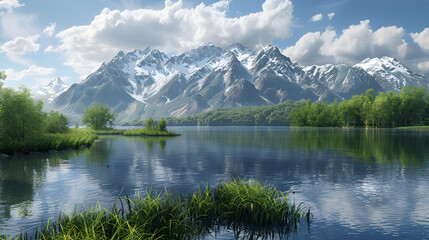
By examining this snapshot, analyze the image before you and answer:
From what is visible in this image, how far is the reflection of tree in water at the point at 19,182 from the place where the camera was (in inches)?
917

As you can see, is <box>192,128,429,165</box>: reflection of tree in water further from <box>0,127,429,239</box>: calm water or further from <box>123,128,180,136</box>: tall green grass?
<box>123,128,180,136</box>: tall green grass

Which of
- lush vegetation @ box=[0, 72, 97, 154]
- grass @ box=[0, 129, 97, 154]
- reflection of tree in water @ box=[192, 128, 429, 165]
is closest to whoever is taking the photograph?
reflection of tree in water @ box=[192, 128, 429, 165]

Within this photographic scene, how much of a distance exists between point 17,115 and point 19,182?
34.4 metres

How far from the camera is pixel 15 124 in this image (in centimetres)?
6206

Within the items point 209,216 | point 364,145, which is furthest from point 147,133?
point 209,216

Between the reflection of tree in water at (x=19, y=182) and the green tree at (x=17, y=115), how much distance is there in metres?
12.0

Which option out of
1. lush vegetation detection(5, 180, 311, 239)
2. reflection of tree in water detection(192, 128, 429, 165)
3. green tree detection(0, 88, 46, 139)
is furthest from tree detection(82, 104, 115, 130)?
lush vegetation detection(5, 180, 311, 239)

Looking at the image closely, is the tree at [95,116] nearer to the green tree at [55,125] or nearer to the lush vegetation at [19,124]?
the green tree at [55,125]

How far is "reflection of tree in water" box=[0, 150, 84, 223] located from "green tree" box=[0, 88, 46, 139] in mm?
11998

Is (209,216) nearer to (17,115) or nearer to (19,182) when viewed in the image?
(19,182)

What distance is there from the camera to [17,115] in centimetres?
6116

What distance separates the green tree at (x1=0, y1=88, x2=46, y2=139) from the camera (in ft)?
201

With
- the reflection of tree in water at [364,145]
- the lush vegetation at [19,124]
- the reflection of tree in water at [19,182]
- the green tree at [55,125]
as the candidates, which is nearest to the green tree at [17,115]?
the lush vegetation at [19,124]

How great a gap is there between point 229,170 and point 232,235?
24.6m
